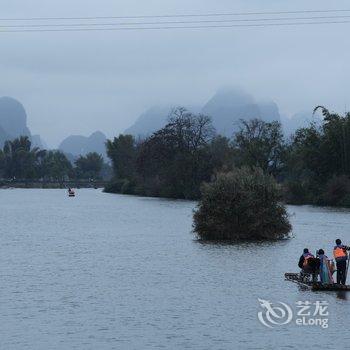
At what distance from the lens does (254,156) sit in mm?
126750

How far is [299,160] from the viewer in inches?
4855

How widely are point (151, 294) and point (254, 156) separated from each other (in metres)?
96.7

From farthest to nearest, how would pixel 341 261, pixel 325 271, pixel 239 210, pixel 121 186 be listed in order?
pixel 121 186
pixel 239 210
pixel 325 271
pixel 341 261

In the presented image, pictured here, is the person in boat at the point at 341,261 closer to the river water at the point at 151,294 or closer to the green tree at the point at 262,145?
the river water at the point at 151,294

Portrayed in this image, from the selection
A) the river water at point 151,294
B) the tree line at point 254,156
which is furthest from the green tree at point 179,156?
the river water at point 151,294

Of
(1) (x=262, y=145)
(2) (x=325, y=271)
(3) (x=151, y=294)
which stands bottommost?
(3) (x=151, y=294)

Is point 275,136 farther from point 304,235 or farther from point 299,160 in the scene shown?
point 304,235

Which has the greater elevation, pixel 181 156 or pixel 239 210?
pixel 181 156

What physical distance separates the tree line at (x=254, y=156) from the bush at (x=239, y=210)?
165 ft

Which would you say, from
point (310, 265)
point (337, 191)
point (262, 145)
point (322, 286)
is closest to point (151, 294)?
point (322, 286)

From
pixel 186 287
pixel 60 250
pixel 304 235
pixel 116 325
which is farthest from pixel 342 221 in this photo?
pixel 116 325

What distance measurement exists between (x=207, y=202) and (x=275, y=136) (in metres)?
76.0

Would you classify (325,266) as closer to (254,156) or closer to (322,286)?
(322,286)

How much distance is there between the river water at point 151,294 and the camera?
23.6 meters
